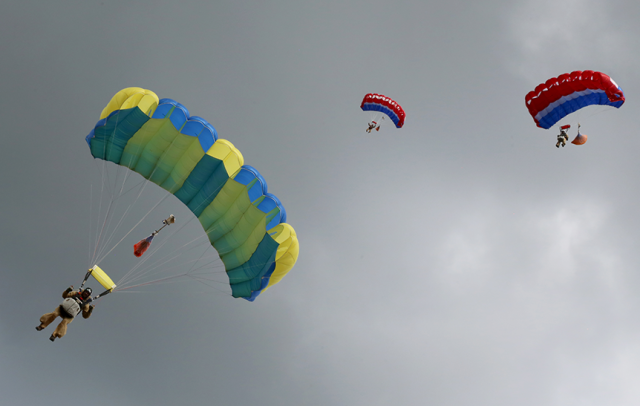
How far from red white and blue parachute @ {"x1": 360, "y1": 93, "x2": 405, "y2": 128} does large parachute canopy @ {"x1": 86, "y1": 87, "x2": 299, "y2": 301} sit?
545 inches

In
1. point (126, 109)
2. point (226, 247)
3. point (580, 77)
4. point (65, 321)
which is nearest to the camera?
point (65, 321)

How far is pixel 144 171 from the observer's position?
1652cm

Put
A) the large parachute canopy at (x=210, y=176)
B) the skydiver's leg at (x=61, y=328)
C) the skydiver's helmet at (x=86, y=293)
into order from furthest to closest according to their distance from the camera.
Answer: the large parachute canopy at (x=210, y=176) → the skydiver's helmet at (x=86, y=293) → the skydiver's leg at (x=61, y=328)

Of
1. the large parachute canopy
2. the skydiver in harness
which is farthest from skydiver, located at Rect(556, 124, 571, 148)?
the skydiver in harness

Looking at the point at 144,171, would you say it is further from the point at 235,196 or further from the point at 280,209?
the point at 280,209

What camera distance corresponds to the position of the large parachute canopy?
15.2m

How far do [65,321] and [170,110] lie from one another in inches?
300

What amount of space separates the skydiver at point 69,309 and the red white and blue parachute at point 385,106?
19477 millimetres

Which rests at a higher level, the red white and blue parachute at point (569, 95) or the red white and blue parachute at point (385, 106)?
the red white and blue parachute at point (385, 106)

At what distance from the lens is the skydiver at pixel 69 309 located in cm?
1269

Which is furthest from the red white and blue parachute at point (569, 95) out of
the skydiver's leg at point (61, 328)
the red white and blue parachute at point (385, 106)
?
the skydiver's leg at point (61, 328)

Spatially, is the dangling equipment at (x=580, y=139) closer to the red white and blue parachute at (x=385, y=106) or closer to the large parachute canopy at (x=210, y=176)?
the red white and blue parachute at (x=385, y=106)

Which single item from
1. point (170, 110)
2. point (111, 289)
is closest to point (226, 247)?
point (111, 289)

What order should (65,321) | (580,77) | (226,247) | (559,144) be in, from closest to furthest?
(65,321) < (226,247) < (580,77) < (559,144)
